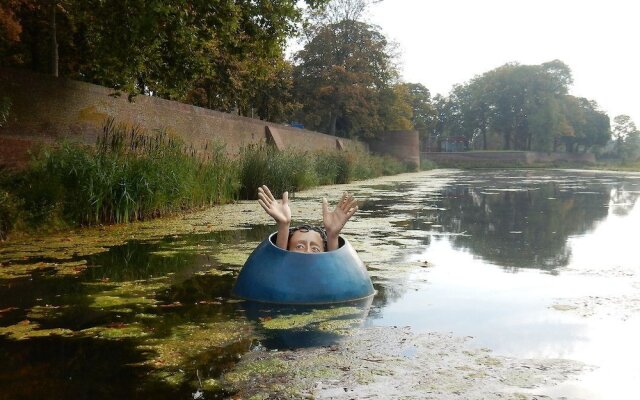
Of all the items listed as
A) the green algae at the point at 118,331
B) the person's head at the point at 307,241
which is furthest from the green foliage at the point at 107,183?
the green algae at the point at 118,331

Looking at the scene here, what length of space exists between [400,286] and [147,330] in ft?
8.10

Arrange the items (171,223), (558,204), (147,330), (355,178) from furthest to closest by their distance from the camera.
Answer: (355,178) < (558,204) < (171,223) < (147,330)

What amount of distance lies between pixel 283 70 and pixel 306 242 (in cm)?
2759

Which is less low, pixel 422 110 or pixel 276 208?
pixel 422 110

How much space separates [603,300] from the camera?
206 inches

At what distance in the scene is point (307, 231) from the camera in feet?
17.7

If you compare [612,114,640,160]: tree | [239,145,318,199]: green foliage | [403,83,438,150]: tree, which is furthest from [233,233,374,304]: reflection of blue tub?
[612,114,640,160]: tree

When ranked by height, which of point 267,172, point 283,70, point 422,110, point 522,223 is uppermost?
point 422,110

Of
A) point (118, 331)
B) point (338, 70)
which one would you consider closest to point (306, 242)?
point (118, 331)

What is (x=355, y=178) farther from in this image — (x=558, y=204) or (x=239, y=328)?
(x=239, y=328)

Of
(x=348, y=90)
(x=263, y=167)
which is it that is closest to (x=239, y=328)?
(x=263, y=167)

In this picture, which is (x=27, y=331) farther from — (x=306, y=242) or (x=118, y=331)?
(x=306, y=242)

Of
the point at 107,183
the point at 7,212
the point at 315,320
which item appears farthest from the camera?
the point at 107,183

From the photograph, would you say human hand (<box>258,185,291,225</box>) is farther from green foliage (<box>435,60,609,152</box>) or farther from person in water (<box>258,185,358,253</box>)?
green foliage (<box>435,60,609,152</box>)
